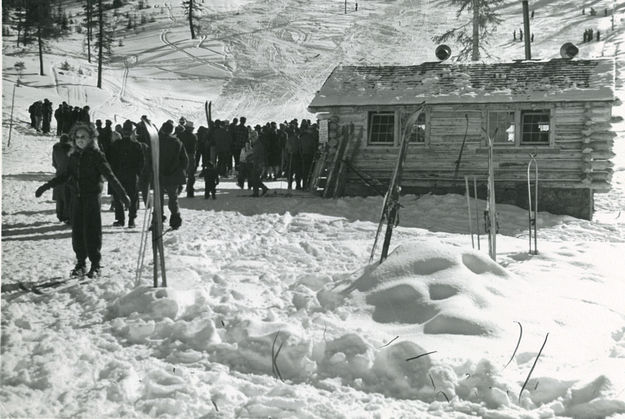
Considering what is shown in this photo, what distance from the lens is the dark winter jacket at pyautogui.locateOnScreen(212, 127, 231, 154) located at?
64.5 feet

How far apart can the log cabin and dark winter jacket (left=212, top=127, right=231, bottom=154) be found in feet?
8.88

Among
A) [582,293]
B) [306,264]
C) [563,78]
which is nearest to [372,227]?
[306,264]

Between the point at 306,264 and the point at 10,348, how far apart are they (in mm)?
4502

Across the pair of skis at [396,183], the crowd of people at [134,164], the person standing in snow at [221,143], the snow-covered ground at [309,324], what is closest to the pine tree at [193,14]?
the crowd of people at [134,164]

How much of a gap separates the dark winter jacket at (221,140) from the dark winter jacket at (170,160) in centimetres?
820

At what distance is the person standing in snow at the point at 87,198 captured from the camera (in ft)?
25.2

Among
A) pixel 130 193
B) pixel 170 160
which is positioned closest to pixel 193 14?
pixel 130 193

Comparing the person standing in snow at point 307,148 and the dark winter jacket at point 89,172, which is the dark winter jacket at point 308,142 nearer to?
the person standing in snow at point 307,148

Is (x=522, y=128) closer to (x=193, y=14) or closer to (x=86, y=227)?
(x=86, y=227)

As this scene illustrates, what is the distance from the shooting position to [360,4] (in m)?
77.3

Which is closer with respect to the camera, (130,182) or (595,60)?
(130,182)

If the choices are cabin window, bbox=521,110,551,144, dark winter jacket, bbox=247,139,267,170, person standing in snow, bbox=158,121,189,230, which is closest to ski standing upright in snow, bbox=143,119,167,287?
person standing in snow, bbox=158,121,189,230

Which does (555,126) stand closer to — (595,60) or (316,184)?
(595,60)

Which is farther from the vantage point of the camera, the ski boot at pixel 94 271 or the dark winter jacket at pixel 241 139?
the dark winter jacket at pixel 241 139
